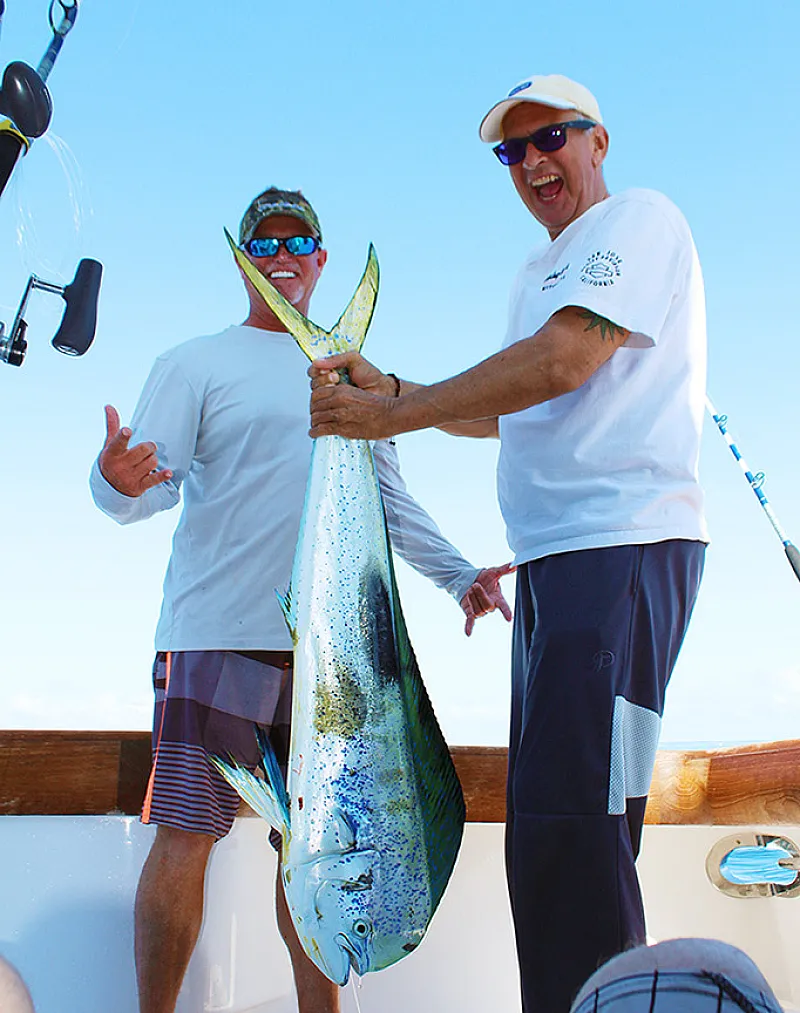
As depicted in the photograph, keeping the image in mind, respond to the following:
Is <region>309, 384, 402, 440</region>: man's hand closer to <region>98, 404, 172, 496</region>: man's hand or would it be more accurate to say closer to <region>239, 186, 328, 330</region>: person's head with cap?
<region>98, 404, 172, 496</region>: man's hand

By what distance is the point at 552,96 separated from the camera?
185 centimetres

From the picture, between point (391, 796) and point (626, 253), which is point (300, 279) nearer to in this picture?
point (626, 253)

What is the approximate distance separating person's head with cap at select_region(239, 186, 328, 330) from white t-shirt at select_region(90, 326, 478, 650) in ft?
0.44

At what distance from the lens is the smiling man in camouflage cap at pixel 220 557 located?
2010 millimetres

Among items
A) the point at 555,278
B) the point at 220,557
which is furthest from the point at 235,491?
the point at 555,278

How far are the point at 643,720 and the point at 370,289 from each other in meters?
1.01

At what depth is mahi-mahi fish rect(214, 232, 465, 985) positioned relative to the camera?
4.88 ft

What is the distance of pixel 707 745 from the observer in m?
2.93

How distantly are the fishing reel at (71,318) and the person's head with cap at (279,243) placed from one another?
0.69 metres

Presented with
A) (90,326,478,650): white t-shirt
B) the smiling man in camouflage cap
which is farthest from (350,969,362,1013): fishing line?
(90,326,478,650): white t-shirt

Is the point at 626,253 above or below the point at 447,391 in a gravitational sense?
above

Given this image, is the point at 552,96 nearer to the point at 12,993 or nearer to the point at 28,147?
the point at 28,147

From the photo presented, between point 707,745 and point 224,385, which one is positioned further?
point 707,745

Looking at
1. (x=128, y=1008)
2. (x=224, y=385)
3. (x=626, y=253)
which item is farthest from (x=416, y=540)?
(x=128, y=1008)
